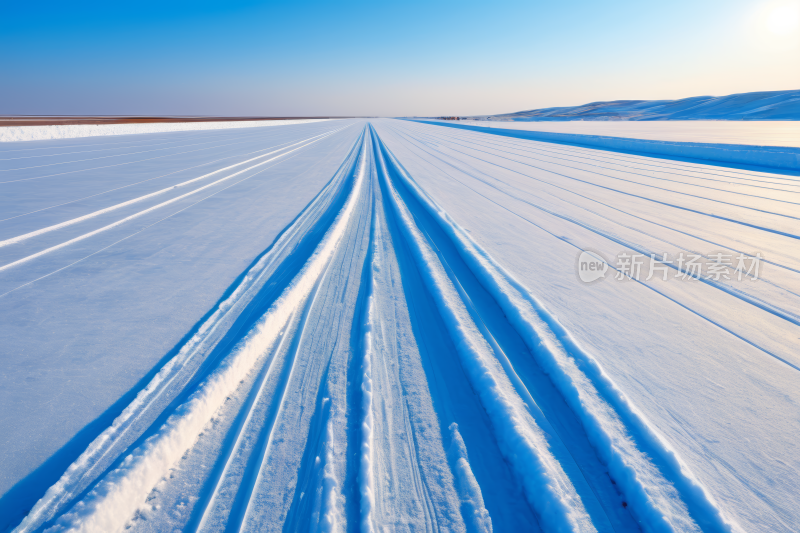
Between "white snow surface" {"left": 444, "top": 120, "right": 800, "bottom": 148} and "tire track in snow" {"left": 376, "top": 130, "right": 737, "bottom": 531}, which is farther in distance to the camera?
"white snow surface" {"left": 444, "top": 120, "right": 800, "bottom": 148}

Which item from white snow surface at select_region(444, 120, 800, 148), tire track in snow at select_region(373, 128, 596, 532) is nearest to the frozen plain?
tire track in snow at select_region(373, 128, 596, 532)

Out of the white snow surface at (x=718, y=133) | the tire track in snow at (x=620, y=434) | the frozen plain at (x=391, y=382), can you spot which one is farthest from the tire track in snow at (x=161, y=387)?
the white snow surface at (x=718, y=133)

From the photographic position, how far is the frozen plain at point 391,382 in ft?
4.74

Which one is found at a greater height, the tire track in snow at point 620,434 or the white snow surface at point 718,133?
the white snow surface at point 718,133

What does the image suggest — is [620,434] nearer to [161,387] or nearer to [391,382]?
[391,382]

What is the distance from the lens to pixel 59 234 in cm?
436

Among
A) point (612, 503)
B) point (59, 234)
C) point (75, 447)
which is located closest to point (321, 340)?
point (75, 447)

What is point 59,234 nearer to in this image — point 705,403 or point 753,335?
point 705,403

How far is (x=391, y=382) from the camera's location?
2.06m

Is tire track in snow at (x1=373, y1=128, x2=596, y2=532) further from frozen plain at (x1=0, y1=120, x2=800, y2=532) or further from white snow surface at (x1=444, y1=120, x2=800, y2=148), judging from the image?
white snow surface at (x1=444, y1=120, x2=800, y2=148)

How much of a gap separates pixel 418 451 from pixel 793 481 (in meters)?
1.44

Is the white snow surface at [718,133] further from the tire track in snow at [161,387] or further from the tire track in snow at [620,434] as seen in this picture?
the tire track in snow at [161,387]

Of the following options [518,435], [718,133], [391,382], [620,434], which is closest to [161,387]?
[391,382]

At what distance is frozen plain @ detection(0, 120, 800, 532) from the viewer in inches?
56.8
